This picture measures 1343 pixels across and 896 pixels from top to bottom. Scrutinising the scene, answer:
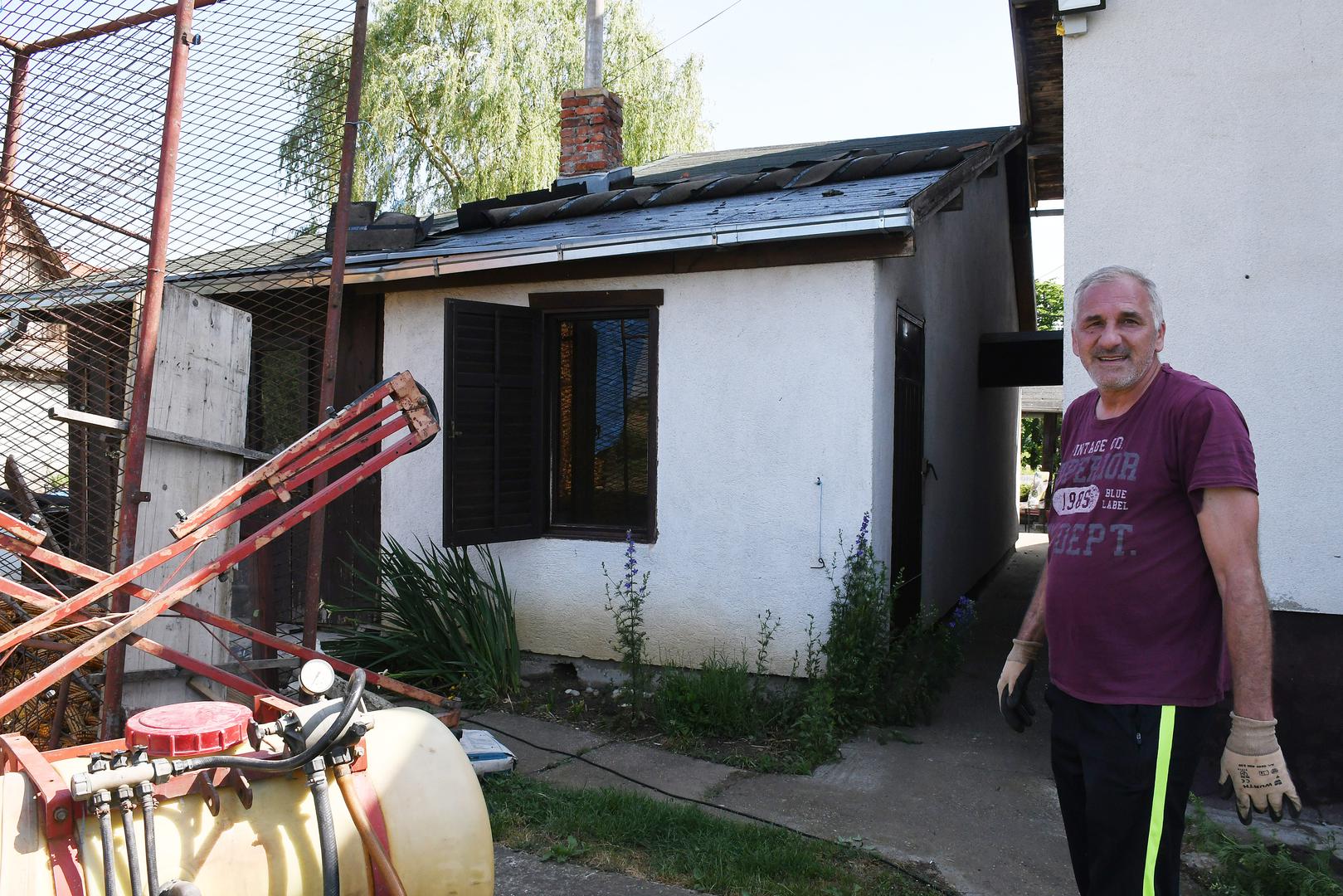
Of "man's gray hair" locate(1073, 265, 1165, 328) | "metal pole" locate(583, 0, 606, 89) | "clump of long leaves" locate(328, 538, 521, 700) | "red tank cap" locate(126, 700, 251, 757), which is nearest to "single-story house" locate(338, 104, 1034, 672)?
"clump of long leaves" locate(328, 538, 521, 700)

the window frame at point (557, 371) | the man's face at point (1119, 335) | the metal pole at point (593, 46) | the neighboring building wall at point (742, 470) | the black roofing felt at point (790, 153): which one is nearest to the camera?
the man's face at point (1119, 335)

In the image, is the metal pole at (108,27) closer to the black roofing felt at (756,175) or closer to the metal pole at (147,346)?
the metal pole at (147,346)

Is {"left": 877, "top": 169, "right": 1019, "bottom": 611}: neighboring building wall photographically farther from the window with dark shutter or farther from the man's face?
the man's face

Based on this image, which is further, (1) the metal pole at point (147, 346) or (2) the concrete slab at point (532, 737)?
(2) the concrete slab at point (532, 737)

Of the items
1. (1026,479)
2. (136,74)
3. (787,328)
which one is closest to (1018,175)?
(787,328)

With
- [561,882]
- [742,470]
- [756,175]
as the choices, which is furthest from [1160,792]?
[756,175]

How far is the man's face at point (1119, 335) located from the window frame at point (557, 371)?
3.86 metres

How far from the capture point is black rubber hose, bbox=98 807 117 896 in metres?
2.04

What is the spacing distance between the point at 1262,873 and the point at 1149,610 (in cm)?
188

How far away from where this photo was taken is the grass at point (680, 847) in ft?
11.6

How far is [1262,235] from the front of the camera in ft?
14.5

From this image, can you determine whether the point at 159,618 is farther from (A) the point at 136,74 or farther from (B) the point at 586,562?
(B) the point at 586,562

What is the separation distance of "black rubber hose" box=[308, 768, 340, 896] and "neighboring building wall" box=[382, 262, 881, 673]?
3828 mm

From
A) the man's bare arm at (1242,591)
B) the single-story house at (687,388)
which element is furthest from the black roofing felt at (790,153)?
the man's bare arm at (1242,591)
